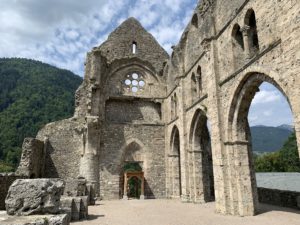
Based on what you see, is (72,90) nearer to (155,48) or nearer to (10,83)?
(10,83)

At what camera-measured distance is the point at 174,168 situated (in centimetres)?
1562

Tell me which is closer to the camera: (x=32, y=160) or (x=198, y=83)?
(x=198, y=83)

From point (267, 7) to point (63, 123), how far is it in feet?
41.5

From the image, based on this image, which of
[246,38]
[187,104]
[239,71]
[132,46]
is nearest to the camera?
→ [246,38]

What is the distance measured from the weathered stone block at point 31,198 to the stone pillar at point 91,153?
458 inches

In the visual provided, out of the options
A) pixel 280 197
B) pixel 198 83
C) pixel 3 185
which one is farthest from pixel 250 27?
pixel 3 185

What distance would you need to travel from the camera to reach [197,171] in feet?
41.1

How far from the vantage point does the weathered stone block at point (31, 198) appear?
300cm

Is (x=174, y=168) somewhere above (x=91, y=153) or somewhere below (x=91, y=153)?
below

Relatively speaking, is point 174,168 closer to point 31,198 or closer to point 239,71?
point 239,71

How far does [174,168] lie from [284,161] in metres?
21.9

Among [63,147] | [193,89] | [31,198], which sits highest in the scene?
[193,89]

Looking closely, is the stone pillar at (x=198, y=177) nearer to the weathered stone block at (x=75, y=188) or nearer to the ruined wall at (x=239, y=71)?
the ruined wall at (x=239, y=71)

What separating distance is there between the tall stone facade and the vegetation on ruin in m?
19.7
